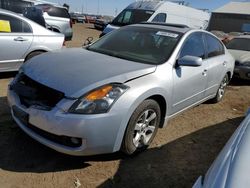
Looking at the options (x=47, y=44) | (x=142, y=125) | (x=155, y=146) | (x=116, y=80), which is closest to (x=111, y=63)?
(x=116, y=80)

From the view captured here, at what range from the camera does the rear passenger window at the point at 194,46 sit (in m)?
4.59

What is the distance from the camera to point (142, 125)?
12.5 feet

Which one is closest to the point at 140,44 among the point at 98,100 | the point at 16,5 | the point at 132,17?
the point at 98,100

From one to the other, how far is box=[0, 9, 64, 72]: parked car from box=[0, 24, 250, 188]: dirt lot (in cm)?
183

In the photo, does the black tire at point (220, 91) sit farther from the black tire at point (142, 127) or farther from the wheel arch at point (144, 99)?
the black tire at point (142, 127)

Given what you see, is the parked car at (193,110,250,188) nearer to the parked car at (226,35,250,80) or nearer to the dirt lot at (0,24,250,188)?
the dirt lot at (0,24,250,188)

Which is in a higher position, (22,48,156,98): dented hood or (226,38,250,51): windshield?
(22,48,156,98): dented hood

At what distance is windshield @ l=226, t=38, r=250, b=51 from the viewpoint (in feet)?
33.1

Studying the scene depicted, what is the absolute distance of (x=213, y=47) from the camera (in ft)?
18.5

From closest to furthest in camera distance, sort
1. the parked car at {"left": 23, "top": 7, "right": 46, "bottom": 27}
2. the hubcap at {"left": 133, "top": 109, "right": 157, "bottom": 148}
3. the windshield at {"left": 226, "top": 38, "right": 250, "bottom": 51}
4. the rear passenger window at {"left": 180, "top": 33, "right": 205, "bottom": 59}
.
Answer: the hubcap at {"left": 133, "top": 109, "right": 157, "bottom": 148} → the rear passenger window at {"left": 180, "top": 33, "right": 205, "bottom": 59} → the parked car at {"left": 23, "top": 7, "right": 46, "bottom": 27} → the windshield at {"left": 226, "top": 38, "right": 250, "bottom": 51}

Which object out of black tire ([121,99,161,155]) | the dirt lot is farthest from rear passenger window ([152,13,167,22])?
black tire ([121,99,161,155])

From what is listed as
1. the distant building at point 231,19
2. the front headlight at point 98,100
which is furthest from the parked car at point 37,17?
the distant building at point 231,19

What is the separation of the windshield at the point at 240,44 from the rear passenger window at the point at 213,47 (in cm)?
444

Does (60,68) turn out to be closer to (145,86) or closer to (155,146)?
(145,86)
